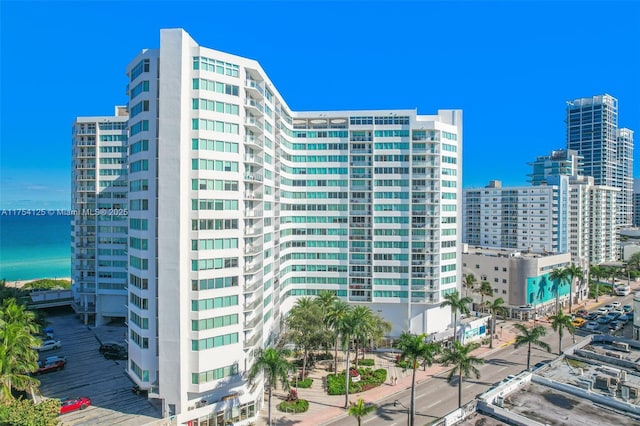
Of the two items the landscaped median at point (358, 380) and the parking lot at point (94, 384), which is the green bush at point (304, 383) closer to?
the landscaped median at point (358, 380)

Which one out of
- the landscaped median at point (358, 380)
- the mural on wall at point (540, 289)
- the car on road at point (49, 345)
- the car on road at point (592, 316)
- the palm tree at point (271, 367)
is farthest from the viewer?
the mural on wall at point (540, 289)

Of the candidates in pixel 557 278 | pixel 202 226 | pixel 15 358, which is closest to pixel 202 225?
pixel 202 226

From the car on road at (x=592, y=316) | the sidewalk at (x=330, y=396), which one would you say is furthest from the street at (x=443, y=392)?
the car on road at (x=592, y=316)

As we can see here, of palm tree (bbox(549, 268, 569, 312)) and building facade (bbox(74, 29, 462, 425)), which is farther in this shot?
palm tree (bbox(549, 268, 569, 312))

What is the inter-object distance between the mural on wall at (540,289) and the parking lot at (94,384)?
81616 mm

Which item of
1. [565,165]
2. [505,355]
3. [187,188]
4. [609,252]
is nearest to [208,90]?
[187,188]

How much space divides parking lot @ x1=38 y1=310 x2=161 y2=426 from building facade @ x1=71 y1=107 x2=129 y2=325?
6.54m

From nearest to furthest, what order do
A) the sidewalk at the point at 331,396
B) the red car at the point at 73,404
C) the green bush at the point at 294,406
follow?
the red car at the point at 73,404 < the sidewalk at the point at 331,396 < the green bush at the point at 294,406

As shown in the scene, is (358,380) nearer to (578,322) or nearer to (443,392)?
(443,392)

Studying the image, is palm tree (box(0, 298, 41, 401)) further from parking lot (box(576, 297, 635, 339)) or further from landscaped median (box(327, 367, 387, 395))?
parking lot (box(576, 297, 635, 339))

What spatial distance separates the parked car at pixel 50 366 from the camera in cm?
5409

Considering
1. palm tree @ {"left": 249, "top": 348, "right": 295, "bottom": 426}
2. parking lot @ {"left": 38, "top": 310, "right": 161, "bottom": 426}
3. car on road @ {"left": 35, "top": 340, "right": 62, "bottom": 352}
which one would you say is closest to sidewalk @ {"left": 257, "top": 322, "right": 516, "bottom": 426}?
palm tree @ {"left": 249, "top": 348, "right": 295, "bottom": 426}

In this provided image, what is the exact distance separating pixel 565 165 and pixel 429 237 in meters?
109

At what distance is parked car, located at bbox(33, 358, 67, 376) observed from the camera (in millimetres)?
54094
